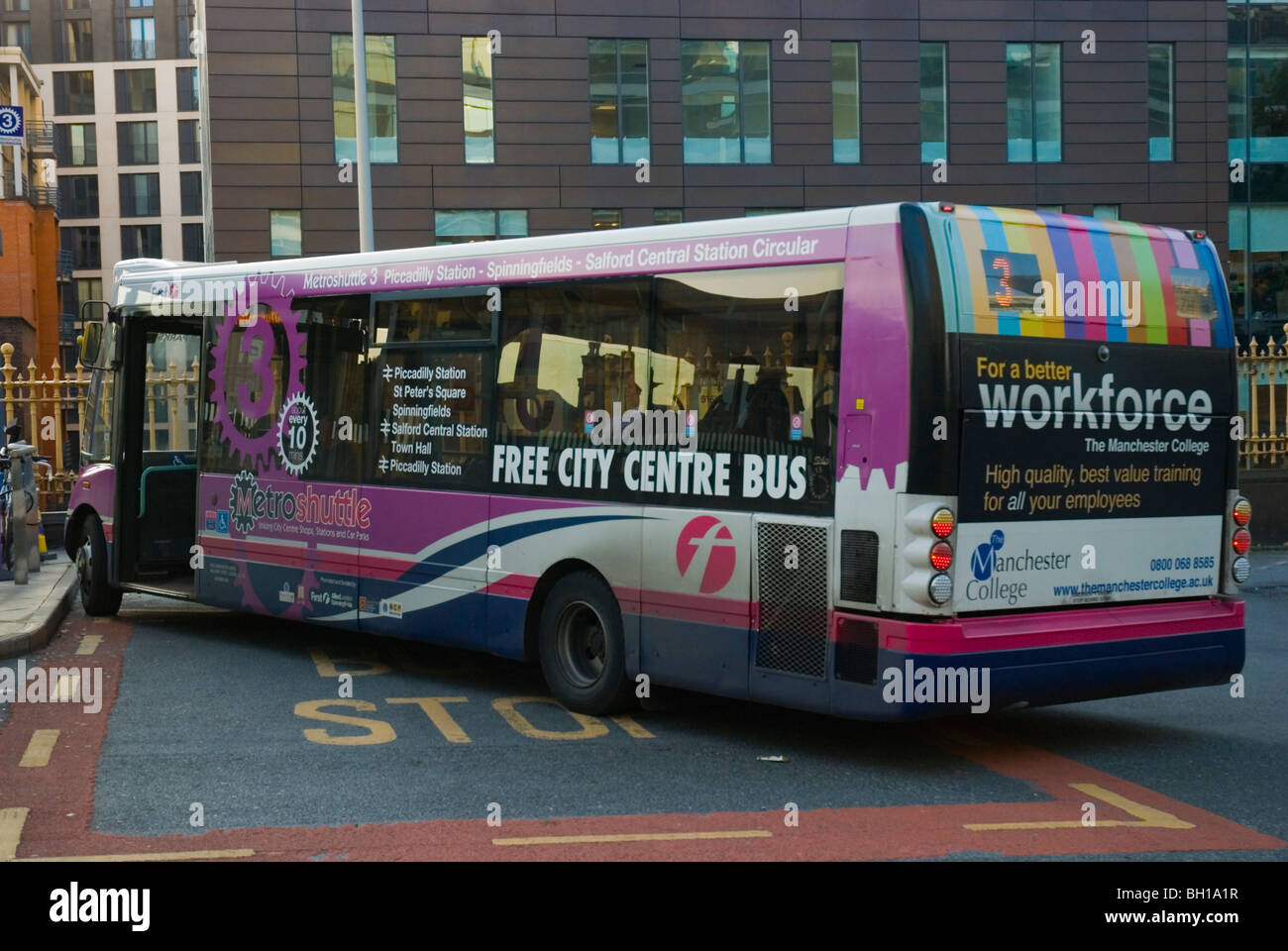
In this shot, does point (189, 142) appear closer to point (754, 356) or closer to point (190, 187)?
point (190, 187)

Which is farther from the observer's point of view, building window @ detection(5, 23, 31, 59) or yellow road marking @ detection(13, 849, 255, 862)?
building window @ detection(5, 23, 31, 59)

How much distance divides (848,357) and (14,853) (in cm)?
421

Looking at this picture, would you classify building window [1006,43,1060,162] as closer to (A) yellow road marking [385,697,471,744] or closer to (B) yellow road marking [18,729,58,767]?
(A) yellow road marking [385,697,471,744]

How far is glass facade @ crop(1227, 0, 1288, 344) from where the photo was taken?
137 ft

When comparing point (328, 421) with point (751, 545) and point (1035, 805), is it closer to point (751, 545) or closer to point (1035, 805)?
point (751, 545)

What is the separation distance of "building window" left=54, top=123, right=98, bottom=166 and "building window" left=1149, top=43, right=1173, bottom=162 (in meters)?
66.0

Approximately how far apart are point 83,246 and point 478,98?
56263 millimetres

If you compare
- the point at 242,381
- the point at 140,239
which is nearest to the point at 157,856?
the point at 242,381

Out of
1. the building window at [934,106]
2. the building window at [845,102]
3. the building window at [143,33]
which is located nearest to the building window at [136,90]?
the building window at [143,33]

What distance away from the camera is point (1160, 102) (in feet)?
130

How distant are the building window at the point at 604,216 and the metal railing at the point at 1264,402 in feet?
66.0

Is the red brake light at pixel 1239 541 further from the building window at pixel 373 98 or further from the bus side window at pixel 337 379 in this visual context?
the building window at pixel 373 98

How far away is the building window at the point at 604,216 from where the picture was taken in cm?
3866

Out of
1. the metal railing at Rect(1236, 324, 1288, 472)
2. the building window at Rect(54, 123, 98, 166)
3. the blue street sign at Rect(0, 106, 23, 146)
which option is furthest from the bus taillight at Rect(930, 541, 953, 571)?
the building window at Rect(54, 123, 98, 166)
